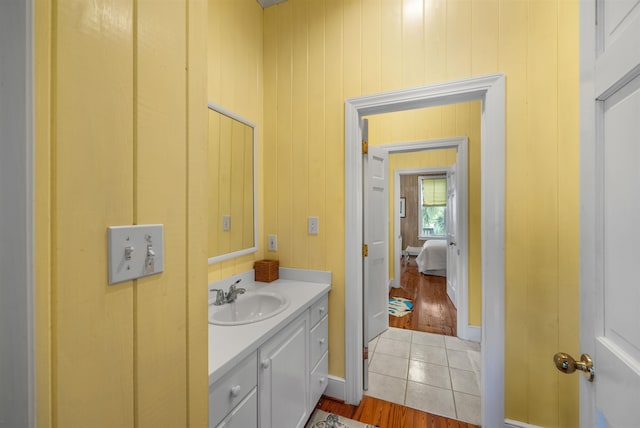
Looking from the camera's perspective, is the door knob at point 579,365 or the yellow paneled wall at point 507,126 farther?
the yellow paneled wall at point 507,126

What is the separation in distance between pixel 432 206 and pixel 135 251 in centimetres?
753

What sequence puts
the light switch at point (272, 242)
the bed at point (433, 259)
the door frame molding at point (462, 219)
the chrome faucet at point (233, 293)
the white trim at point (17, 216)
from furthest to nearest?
the bed at point (433, 259) < the door frame molding at point (462, 219) < the light switch at point (272, 242) < the chrome faucet at point (233, 293) < the white trim at point (17, 216)

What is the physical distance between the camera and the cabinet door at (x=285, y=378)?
1166mm

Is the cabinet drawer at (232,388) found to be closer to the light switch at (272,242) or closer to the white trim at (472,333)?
the light switch at (272,242)

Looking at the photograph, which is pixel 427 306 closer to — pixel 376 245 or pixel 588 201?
pixel 376 245

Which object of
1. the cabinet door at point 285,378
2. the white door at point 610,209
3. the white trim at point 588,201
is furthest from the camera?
the cabinet door at point 285,378

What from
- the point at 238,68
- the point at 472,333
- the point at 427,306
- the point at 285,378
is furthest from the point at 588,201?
the point at 427,306

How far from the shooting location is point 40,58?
0.43 m

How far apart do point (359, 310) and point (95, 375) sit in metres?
1.53

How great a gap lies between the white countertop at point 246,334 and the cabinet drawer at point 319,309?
62 millimetres

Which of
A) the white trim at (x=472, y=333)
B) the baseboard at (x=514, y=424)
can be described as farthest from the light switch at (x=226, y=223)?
the white trim at (x=472, y=333)

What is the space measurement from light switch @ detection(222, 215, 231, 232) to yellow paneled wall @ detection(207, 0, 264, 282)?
0.22 metres

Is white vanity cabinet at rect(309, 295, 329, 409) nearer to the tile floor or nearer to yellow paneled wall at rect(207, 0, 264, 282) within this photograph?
the tile floor

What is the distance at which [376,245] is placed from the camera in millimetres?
2861
